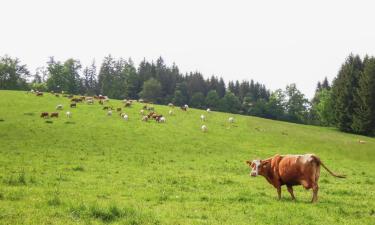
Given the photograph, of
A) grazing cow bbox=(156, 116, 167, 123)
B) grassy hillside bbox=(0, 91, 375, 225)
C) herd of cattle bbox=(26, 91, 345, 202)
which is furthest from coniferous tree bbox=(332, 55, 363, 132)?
herd of cattle bbox=(26, 91, 345, 202)

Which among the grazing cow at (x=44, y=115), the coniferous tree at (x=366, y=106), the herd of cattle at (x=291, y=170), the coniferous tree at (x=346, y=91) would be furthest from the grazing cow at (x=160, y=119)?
the herd of cattle at (x=291, y=170)

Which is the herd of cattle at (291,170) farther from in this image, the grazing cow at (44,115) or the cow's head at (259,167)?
the grazing cow at (44,115)

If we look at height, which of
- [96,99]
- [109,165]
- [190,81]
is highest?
[190,81]

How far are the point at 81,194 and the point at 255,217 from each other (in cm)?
727

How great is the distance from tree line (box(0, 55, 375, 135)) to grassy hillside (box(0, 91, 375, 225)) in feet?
52.4

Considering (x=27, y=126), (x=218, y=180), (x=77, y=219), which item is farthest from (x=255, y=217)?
(x=27, y=126)

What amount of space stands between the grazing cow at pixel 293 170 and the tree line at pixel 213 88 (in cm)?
5539

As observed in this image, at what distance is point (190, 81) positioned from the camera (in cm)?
15388

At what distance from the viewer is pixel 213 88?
162 metres

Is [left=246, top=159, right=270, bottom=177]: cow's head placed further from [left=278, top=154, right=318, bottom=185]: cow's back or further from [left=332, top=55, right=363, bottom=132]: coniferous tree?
[left=332, top=55, right=363, bottom=132]: coniferous tree

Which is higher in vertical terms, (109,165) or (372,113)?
(372,113)

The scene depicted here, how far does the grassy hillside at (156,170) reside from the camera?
42.6ft

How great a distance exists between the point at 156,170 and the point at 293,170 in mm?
12623

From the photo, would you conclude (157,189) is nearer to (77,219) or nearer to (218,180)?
(218,180)
